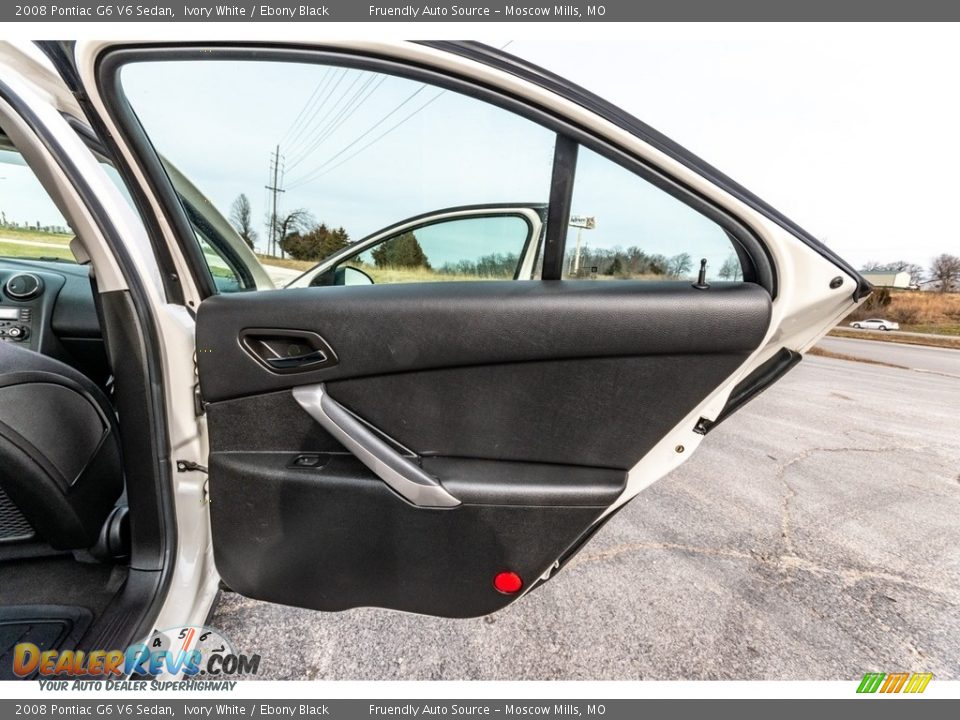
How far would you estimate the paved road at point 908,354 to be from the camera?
19.8 feet

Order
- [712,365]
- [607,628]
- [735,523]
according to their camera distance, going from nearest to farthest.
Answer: [712,365], [607,628], [735,523]

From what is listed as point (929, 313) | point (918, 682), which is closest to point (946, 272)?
point (929, 313)

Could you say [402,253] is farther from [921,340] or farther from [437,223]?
[921,340]

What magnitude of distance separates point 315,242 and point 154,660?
1230 mm

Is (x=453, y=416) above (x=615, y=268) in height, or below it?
below

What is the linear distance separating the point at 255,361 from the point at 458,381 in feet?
1.80

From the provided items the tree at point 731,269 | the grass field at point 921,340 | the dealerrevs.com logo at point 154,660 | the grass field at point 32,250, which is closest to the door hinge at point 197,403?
the dealerrevs.com logo at point 154,660

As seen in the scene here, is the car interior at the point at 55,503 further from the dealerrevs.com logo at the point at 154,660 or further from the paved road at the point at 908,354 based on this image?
the paved road at the point at 908,354

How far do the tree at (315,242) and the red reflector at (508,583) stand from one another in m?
1.03

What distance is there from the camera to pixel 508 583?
1.13 meters

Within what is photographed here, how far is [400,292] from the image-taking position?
3.66 feet

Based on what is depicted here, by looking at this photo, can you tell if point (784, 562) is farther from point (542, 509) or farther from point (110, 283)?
point (110, 283)

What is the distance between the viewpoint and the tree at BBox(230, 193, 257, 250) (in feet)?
4.01

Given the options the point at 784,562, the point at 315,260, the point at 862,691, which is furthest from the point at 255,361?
the point at 784,562
